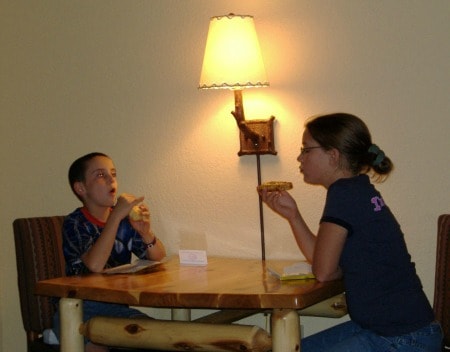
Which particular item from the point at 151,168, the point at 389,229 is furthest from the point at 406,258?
the point at 151,168

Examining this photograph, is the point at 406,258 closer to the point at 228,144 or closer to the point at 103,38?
the point at 228,144

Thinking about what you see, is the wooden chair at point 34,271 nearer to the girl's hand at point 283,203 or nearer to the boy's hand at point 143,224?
the boy's hand at point 143,224

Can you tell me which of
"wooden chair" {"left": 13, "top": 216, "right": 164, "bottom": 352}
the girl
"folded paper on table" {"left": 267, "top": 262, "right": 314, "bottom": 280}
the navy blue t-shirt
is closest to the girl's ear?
the girl

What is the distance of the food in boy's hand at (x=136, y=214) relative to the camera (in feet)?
10.3

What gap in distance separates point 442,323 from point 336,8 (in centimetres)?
A: 125

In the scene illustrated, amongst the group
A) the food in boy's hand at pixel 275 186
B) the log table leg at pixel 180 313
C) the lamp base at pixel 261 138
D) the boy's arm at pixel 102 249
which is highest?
the lamp base at pixel 261 138

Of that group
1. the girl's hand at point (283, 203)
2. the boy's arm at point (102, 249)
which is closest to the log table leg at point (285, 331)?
the girl's hand at point (283, 203)

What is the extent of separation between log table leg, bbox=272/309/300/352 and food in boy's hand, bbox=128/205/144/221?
92cm

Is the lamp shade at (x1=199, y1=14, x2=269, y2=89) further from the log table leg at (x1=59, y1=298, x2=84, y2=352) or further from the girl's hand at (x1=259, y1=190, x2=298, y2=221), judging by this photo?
the log table leg at (x1=59, y1=298, x2=84, y2=352)

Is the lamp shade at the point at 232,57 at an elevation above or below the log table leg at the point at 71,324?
above

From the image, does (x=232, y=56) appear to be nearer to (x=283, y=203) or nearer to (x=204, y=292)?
(x=283, y=203)

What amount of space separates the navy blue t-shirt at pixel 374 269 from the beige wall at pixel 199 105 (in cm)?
54

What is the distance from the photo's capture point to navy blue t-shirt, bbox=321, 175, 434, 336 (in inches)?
97.6

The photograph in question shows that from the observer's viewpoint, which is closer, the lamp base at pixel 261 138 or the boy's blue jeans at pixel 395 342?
the boy's blue jeans at pixel 395 342
